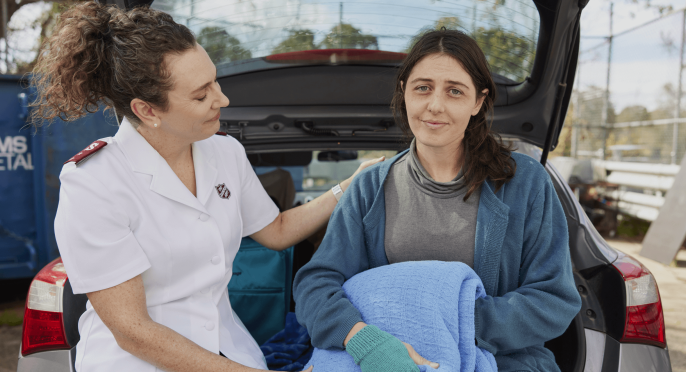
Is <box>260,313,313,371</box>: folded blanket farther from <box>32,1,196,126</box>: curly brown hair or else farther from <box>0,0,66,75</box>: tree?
<box>0,0,66,75</box>: tree

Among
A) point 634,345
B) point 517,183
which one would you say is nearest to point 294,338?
point 517,183

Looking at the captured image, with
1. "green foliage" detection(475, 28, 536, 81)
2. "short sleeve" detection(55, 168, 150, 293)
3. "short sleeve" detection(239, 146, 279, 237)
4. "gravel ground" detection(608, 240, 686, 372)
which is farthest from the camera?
"gravel ground" detection(608, 240, 686, 372)

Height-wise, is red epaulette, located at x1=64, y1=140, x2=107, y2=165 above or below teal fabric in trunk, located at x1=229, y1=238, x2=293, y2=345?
above

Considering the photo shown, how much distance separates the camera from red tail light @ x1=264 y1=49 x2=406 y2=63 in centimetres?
202

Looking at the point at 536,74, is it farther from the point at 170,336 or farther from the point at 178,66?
the point at 170,336

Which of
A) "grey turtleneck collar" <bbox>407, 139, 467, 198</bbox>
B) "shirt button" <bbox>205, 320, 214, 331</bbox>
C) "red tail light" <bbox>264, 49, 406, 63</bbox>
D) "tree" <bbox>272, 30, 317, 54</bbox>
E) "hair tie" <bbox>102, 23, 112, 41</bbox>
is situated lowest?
"shirt button" <bbox>205, 320, 214, 331</bbox>

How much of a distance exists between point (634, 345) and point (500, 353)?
0.44 m

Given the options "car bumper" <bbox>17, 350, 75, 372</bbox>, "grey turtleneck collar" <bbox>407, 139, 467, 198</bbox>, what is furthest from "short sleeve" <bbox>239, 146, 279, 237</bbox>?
"car bumper" <bbox>17, 350, 75, 372</bbox>

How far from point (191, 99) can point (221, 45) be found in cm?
67

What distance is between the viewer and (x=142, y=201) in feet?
4.67

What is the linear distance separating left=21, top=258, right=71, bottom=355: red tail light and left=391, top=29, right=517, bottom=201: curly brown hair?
1326mm

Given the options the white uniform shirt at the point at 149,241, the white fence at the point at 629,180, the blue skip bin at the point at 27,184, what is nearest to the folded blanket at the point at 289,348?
the white uniform shirt at the point at 149,241

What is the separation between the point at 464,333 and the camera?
1.25 metres

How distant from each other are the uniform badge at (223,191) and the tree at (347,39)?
0.74 meters
